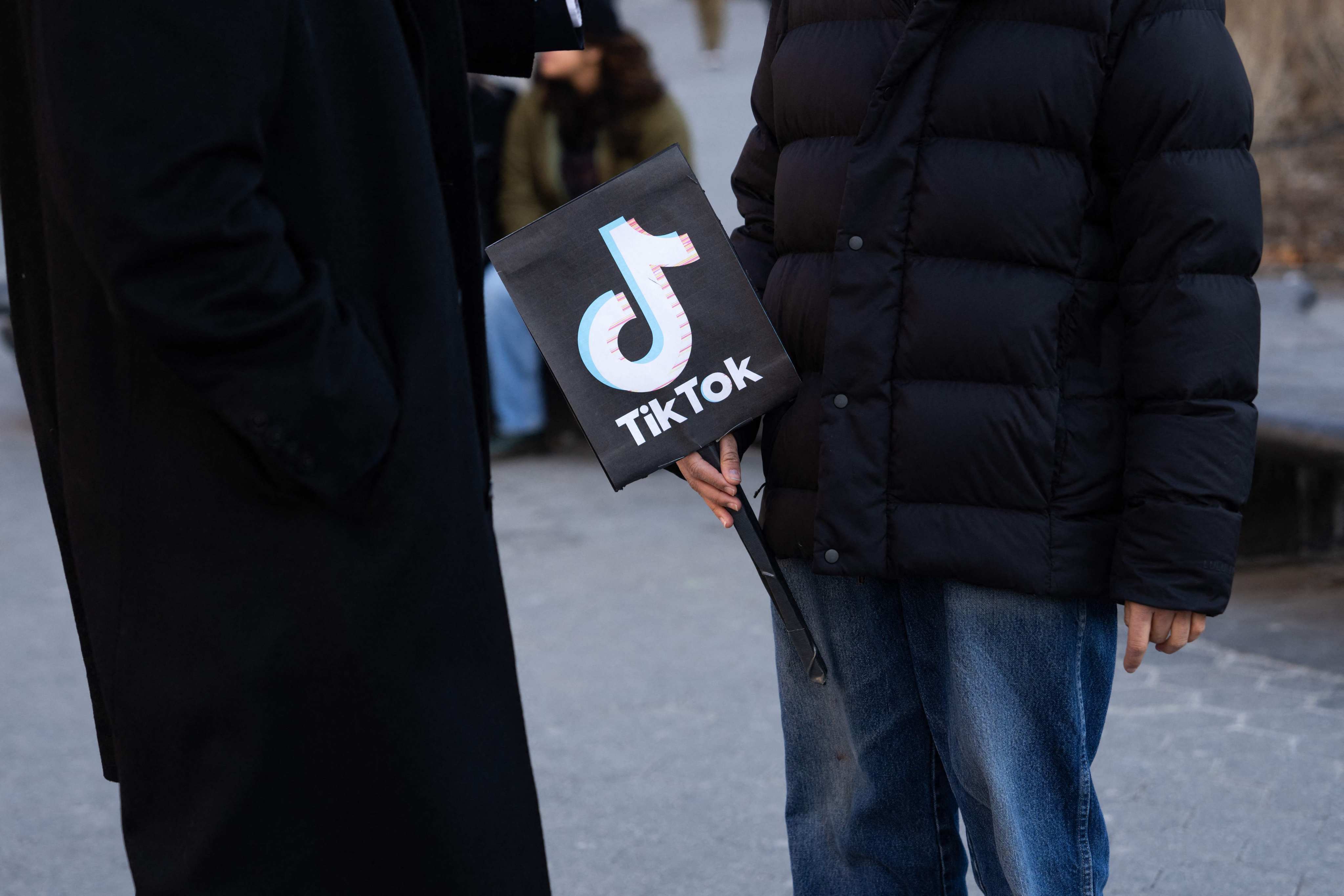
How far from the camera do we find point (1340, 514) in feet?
15.5

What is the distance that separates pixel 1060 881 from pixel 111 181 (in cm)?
139

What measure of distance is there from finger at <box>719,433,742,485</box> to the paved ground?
1.15 meters

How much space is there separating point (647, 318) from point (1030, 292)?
469 mm

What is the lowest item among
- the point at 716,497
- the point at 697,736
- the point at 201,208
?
the point at 697,736

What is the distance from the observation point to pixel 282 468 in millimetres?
1345

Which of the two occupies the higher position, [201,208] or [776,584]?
[201,208]

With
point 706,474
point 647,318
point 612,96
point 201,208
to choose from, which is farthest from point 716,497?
point 612,96

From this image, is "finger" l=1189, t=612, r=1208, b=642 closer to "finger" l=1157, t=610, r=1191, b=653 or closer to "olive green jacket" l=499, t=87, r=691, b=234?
"finger" l=1157, t=610, r=1191, b=653

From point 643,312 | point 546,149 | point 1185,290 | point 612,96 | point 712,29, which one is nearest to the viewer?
point 1185,290

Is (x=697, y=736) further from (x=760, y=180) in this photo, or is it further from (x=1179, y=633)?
(x=1179, y=633)

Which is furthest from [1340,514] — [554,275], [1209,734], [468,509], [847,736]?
[468,509]

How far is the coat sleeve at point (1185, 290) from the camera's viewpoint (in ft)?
5.45

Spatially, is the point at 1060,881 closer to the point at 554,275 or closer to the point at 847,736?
the point at 847,736

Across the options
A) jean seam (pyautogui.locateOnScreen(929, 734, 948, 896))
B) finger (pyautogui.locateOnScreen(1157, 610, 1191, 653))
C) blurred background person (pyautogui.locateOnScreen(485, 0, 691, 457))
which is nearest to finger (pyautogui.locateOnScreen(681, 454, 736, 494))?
jean seam (pyautogui.locateOnScreen(929, 734, 948, 896))
